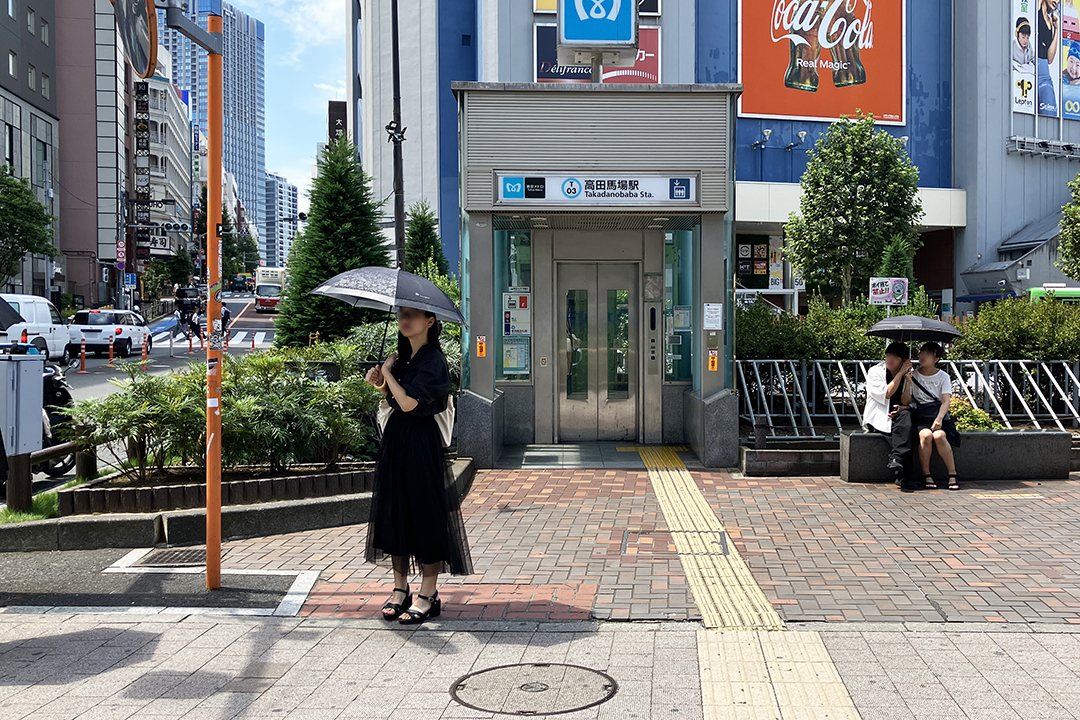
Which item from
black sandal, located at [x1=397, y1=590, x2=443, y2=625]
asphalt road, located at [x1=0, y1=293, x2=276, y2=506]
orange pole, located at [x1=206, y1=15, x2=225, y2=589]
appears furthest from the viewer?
asphalt road, located at [x1=0, y1=293, x2=276, y2=506]

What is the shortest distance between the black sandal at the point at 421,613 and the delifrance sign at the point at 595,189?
19.0 feet

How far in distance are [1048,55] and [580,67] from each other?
66.9ft

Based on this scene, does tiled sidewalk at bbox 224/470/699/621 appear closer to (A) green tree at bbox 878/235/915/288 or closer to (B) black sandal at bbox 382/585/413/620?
Result: (B) black sandal at bbox 382/585/413/620

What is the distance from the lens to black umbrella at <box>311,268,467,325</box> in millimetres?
5152

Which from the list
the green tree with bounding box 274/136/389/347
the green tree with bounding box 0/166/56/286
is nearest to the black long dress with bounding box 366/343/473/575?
the green tree with bounding box 274/136/389/347

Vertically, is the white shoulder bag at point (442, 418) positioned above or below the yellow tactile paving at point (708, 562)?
above

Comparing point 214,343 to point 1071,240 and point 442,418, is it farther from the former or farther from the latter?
point 1071,240

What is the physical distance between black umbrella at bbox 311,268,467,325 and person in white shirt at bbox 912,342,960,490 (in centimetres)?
569

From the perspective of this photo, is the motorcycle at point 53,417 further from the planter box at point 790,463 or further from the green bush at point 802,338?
the green bush at point 802,338

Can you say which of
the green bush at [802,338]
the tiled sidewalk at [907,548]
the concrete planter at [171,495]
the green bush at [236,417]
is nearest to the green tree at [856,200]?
the green bush at [802,338]

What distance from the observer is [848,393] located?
11.2 m

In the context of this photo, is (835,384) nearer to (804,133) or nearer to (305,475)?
(305,475)

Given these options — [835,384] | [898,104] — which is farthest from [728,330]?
[898,104]

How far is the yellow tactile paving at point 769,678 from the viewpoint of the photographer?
407cm
